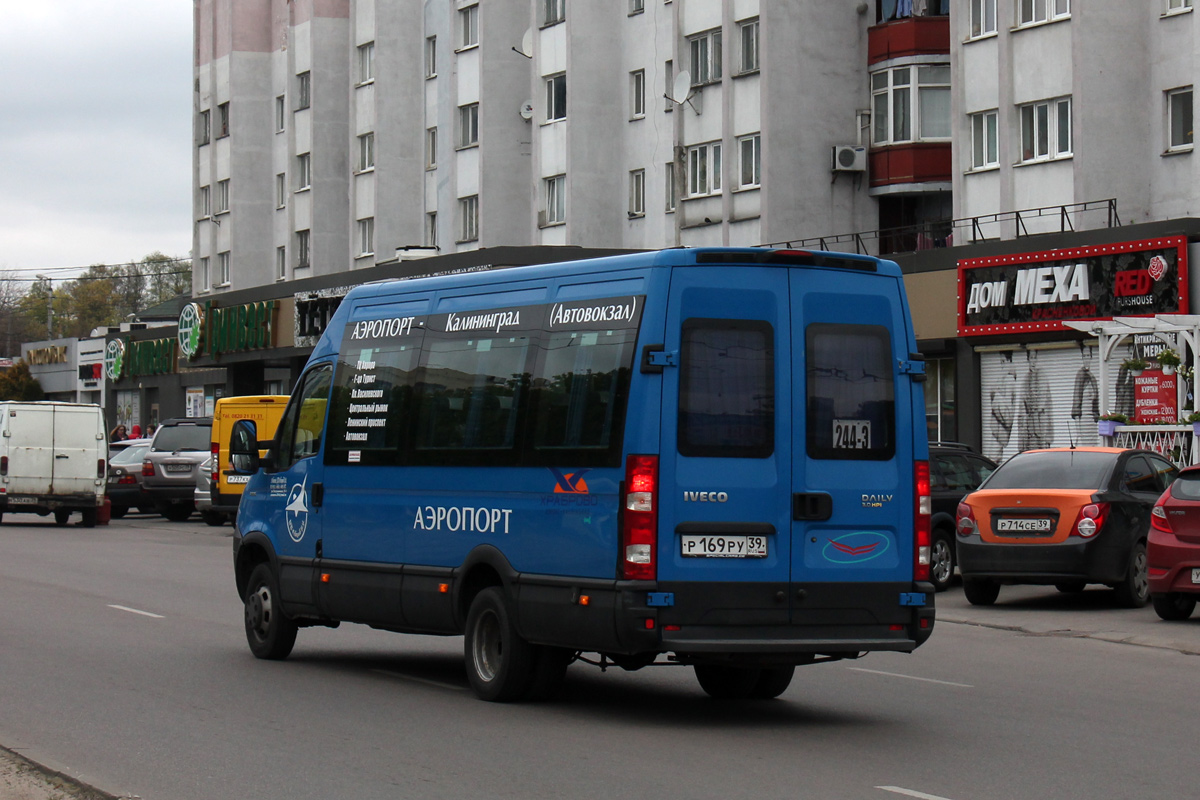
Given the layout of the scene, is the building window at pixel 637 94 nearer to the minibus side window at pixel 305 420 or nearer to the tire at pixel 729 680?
the minibus side window at pixel 305 420

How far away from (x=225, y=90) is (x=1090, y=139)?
40958mm

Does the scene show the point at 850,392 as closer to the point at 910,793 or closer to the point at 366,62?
the point at 910,793

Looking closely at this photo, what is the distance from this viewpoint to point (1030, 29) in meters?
32.5

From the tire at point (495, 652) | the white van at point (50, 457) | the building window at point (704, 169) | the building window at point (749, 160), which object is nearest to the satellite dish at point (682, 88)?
the building window at point (704, 169)

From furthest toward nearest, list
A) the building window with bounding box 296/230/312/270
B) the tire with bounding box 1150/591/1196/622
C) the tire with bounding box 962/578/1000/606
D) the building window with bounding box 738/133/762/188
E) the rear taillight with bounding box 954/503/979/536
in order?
1. the building window with bounding box 296/230/312/270
2. the building window with bounding box 738/133/762/188
3. the tire with bounding box 962/578/1000/606
4. the rear taillight with bounding box 954/503/979/536
5. the tire with bounding box 1150/591/1196/622

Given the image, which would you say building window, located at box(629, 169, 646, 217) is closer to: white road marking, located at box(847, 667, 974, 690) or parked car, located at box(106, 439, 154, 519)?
parked car, located at box(106, 439, 154, 519)

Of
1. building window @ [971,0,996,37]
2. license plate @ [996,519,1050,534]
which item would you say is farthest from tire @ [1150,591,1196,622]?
building window @ [971,0,996,37]

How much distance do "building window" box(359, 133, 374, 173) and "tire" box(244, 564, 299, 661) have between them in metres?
42.8

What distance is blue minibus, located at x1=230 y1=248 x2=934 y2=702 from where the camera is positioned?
362 inches

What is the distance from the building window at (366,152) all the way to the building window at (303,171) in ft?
12.6

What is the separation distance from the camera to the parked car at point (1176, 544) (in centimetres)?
1564

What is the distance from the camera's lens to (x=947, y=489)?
20.0 m

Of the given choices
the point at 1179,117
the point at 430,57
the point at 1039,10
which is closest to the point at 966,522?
the point at 1179,117

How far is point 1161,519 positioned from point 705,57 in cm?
2662
